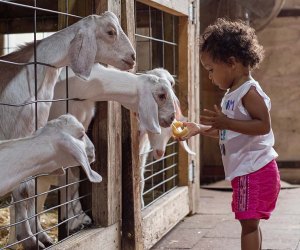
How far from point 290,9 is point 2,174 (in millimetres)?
5802

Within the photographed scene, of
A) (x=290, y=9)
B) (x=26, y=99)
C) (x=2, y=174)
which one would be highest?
(x=290, y=9)

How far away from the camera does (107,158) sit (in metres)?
3.74

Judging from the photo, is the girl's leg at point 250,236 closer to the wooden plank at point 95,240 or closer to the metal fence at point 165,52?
the wooden plank at point 95,240

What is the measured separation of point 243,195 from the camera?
10.7 feet

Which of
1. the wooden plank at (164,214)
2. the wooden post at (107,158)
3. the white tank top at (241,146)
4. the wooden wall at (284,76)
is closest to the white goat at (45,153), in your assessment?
the white tank top at (241,146)

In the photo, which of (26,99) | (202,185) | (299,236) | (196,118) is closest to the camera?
(26,99)

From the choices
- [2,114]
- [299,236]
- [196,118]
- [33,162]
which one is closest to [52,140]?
[33,162]

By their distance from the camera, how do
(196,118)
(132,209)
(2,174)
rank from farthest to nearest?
(196,118) → (132,209) → (2,174)

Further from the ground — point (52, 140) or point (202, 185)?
point (52, 140)

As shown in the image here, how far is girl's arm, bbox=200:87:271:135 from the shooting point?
124 inches

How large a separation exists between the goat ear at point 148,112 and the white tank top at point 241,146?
49 centimetres

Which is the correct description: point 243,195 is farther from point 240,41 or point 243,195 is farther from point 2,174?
point 2,174

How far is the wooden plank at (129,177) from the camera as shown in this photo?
12.8ft

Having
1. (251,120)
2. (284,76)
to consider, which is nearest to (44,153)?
(251,120)
